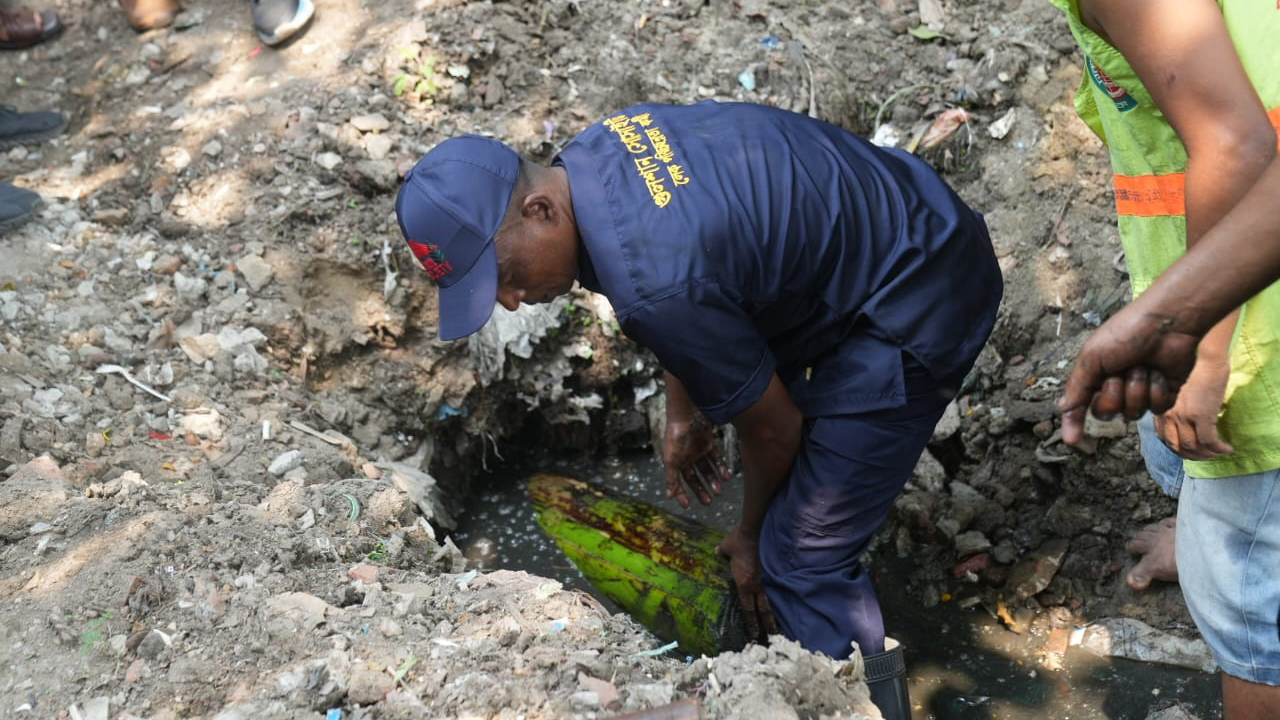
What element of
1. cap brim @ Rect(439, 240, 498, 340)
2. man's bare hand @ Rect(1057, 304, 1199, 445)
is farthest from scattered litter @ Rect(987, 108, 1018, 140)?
man's bare hand @ Rect(1057, 304, 1199, 445)

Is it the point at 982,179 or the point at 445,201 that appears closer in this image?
the point at 445,201

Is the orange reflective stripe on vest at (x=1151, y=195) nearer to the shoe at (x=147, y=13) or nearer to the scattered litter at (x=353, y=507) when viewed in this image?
the scattered litter at (x=353, y=507)

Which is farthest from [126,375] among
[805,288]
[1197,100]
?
[1197,100]

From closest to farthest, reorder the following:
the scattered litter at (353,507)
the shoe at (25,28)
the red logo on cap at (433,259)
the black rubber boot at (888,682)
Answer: the red logo on cap at (433,259) → the black rubber boot at (888,682) → the scattered litter at (353,507) → the shoe at (25,28)

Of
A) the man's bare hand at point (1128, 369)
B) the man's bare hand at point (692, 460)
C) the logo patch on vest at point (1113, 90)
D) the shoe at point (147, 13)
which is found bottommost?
the man's bare hand at point (692, 460)

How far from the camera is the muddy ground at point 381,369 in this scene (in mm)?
1997

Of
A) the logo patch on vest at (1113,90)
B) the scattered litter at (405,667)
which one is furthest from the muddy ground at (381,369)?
the logo patch on vest at (1113,90)

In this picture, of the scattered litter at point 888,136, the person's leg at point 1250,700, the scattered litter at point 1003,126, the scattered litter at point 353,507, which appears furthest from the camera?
the scattered litter at point 888,136

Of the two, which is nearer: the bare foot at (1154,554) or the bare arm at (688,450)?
the bare arm at (688,450)

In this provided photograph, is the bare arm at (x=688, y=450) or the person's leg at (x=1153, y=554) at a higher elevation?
the bare arm at (x=688, y=450)

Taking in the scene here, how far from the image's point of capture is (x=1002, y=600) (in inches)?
124

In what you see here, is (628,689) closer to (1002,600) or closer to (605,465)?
(1002,600)

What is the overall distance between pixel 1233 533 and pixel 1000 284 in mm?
846

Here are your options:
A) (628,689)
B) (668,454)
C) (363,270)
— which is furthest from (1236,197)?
(363,270)
